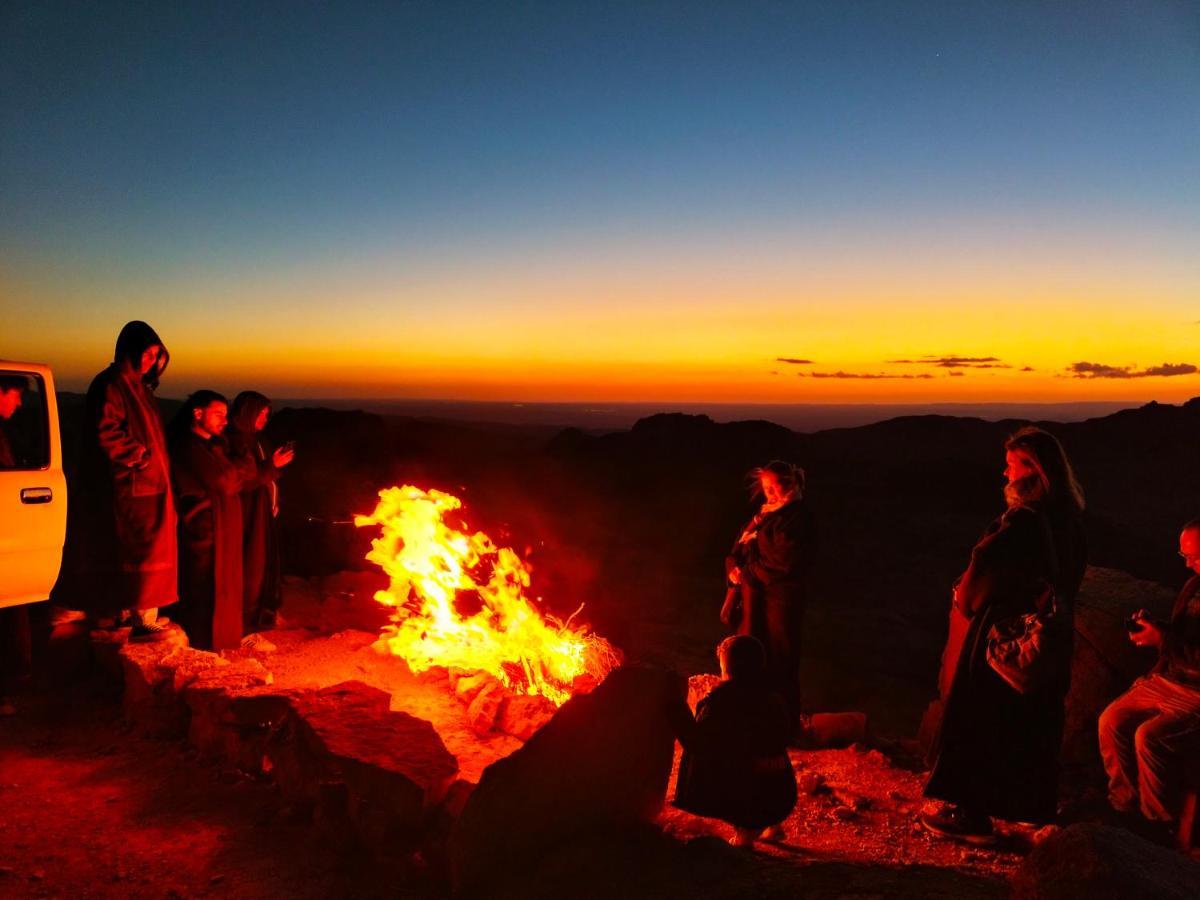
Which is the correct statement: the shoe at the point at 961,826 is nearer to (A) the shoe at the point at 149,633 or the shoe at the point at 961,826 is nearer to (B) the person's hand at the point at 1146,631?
(B) the person's hand at the point at 1146,631

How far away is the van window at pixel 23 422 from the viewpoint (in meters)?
6.18

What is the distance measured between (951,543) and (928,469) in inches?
397

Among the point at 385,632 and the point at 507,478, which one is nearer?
the point at 385,632

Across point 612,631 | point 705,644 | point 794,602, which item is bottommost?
point 705,644

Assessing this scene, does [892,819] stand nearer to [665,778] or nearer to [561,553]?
[665,778]

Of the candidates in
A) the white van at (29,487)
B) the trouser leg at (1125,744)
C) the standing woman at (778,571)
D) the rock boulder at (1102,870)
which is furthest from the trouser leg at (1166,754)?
the white van at (29,487)

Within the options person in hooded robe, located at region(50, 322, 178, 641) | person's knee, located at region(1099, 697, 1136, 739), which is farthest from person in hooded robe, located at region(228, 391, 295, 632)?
person's knee, located at region(1099, 697, 1136, 739)

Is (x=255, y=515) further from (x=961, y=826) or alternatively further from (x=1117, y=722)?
(x=1117, y=722)

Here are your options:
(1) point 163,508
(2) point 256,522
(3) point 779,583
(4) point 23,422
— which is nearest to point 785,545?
(3) point 779,583

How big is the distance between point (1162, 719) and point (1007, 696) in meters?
0.80

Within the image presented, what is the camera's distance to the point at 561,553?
62.6ft

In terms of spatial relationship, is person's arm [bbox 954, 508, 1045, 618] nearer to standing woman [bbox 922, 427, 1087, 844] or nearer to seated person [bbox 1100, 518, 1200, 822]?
standing woman [bbox 922, 427, 1087, 844]

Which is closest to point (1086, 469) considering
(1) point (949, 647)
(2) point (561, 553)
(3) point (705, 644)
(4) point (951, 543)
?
(4) point (951, 543)

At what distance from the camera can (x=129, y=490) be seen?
21.2 ft
